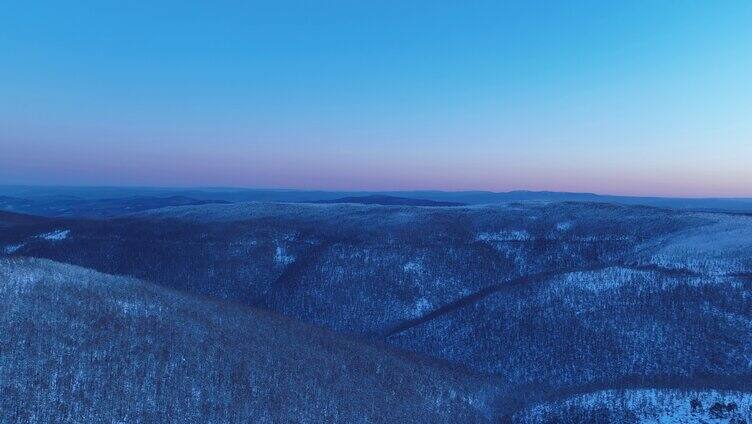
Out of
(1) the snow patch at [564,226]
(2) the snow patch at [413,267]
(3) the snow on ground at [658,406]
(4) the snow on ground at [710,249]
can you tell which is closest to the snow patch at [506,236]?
(1) the snow patch at [564,226]

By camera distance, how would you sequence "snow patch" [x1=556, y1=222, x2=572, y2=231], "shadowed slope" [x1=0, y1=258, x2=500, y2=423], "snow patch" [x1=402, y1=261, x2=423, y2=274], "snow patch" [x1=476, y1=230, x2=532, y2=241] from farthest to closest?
"snow patch" [x1=556, y1=222, x2=572, y2=231] < "snow patch" [x1=476, y1=230, x2=532, y2=241] < "snow patch" [x1=402, y1=261, x2=423, y2=274] < "shadowed slope" [x1=0, y1=258, x2=500, y2=423]

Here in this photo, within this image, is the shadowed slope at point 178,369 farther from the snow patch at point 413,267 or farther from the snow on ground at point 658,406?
the snow patch at point 413,267

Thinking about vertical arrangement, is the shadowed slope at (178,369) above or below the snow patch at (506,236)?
below

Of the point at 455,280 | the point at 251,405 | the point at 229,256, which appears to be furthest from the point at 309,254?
the point at 251,405

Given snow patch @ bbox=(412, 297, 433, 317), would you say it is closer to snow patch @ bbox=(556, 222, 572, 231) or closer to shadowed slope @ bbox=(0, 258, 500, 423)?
shadowed slope @ bbox=(0, 258, 500, 423)

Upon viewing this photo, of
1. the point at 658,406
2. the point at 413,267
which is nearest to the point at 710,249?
the point at 658,406

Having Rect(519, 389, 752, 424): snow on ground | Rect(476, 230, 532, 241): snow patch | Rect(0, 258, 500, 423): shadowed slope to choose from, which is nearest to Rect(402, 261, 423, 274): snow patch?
Rect(476, 230, 532, 241): snow patch

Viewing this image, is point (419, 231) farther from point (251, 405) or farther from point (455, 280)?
point (251, 405)

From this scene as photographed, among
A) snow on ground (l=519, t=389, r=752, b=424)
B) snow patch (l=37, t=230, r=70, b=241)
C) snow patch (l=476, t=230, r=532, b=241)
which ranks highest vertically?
snow patch (l=476, t=230, r=532, b=241)
